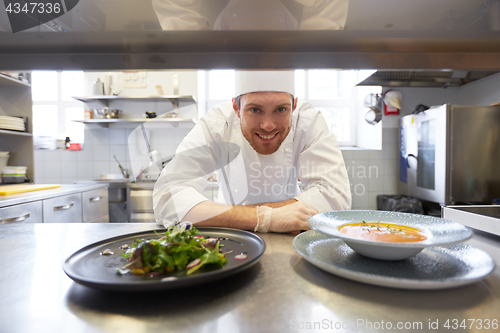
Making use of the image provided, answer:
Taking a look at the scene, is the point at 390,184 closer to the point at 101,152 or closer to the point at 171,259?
the point at 171,259

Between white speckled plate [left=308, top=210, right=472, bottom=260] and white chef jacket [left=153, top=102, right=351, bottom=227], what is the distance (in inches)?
19.5

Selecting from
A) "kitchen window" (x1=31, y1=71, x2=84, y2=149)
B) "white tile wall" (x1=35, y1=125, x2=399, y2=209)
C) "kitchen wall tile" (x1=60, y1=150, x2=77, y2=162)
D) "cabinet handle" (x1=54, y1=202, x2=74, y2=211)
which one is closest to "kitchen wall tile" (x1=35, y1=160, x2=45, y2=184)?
"white tile wall" (x1=35, y1=125, x2=399, y2=209)

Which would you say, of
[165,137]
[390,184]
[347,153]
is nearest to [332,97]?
[347,153]

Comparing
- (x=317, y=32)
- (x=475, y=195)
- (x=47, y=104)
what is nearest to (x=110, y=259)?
(x=317, y=32)

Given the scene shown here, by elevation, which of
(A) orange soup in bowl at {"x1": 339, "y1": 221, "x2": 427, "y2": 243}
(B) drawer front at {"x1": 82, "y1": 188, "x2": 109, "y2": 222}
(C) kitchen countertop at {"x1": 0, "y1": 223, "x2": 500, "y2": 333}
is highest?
(A) orange soup in bowl at {"x1": 339, "y1": 221, "x2": 427, "y2": 243}

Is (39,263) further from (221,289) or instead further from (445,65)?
(445,65)

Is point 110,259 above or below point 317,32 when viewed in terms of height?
below

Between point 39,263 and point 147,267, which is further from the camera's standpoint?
point 39,263

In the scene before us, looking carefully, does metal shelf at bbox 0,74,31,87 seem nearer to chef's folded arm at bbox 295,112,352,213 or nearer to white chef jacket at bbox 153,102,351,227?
white chef jacket at bbox 153,102,351,227

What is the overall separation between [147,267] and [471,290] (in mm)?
542

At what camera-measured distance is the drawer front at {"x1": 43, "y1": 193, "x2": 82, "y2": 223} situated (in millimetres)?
2137

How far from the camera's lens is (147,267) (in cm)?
51

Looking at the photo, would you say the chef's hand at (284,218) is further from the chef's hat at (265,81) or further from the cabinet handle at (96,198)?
the cabinet handle at (96,198)

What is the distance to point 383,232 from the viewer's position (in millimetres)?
594
